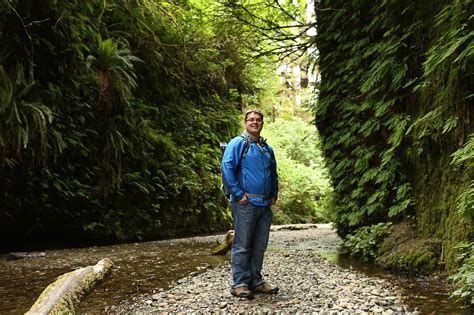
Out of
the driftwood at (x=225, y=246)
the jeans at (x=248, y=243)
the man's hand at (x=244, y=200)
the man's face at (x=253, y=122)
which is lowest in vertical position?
the driftwood at (x=225, y=246)

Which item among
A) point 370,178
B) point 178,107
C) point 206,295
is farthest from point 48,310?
point 178,107

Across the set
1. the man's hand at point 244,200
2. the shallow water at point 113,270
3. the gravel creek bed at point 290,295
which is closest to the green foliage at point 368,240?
the gravel creek bed at point 290,295

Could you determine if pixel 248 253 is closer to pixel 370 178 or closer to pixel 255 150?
pixel 255 150

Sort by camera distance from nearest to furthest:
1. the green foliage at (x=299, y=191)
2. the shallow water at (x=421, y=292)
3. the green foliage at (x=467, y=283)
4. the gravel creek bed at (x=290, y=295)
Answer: the green foliage at (x=467, y=283), the shallow water at (x=421, y=292), the gravel creek bed at (x=290, y=295), the green foliage at (x=299, y=191)

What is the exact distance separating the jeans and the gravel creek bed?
0.23m

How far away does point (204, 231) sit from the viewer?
12945mm

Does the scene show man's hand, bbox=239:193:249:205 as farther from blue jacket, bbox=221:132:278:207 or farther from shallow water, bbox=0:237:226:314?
shallow water, bbox=0:237:226:314

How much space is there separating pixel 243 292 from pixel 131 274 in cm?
215

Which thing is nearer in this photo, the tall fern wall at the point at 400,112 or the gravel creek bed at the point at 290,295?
the gravel creek bed at the point at 290,295

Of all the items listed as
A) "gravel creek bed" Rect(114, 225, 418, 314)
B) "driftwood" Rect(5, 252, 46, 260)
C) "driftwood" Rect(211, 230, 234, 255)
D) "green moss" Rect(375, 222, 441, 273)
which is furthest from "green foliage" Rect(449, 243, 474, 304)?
"driftwood" Rect(5, 252, 46, 260)

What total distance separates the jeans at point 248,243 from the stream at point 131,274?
1155mm

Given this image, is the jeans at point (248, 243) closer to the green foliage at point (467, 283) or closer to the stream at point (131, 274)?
the stream at point (131, 274)

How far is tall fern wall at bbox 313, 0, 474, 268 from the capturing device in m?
4.59

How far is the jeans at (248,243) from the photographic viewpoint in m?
4.44
